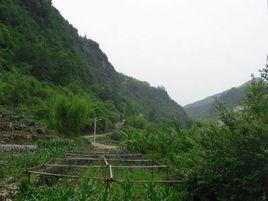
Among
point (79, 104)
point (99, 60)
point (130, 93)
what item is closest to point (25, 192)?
point (79, 104)

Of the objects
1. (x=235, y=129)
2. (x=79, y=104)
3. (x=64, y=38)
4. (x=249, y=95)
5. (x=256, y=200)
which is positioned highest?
(x=64, y=38)

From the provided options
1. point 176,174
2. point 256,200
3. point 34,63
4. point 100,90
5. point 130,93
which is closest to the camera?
point 256,200

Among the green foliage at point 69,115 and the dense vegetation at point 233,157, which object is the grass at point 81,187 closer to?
the dense vegetation at point 233,157

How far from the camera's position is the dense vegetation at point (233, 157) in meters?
13.1

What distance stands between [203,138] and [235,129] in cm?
148

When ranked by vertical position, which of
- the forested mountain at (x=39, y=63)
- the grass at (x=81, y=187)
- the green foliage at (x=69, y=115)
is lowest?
the grass at (x=81, y=187)

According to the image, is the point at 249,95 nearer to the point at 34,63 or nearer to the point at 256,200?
the point at 256,200

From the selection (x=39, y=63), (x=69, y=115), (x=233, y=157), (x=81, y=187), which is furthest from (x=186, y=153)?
(x=39, y=63)

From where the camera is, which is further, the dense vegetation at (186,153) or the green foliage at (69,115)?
the green foliage at (69,115)

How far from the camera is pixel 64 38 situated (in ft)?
403

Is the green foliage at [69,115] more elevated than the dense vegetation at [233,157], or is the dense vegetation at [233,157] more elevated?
the green foliage at [69,115]

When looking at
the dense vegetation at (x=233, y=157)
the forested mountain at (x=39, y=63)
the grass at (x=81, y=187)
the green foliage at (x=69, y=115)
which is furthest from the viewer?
the forested mountain at (x=39, y=63)

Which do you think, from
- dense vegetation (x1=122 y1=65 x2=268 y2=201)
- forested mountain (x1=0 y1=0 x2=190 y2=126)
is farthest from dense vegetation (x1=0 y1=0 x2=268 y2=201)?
forested mountain (x1=0 y1=0 x2=190 y2=126)

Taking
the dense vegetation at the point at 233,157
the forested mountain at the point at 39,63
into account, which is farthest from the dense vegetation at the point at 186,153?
the forested mountain at the point at 39,63
